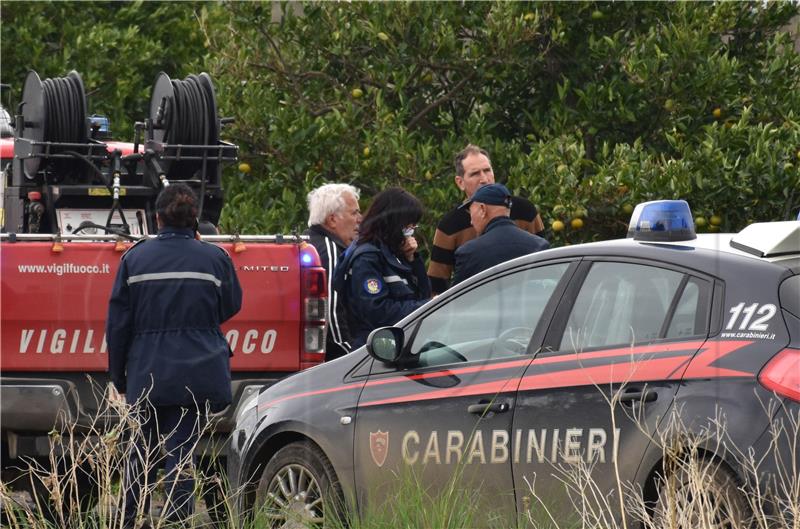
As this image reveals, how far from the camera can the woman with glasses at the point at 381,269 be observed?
7402 mm

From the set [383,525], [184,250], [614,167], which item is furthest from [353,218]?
[383,525]

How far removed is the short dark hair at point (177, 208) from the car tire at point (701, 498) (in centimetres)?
287

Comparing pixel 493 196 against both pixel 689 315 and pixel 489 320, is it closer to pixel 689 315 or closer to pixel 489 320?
pixel 489 320

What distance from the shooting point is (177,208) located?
6.89 m

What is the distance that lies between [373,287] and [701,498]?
9.58 feet

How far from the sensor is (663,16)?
472 inches

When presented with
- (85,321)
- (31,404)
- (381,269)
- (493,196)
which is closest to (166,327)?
(85,321)

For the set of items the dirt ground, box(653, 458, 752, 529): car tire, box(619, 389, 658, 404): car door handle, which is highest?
box(619, 389, 658, 404): car door handle

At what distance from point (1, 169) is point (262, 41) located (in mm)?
3251

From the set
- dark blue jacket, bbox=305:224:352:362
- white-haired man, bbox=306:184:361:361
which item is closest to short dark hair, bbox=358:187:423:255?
dark blue jacket, bbox=305:224:352:362

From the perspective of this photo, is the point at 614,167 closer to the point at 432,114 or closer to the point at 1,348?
the point at 432,114

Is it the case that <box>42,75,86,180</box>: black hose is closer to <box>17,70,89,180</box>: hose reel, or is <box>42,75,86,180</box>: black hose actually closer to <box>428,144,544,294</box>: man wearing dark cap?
<box>17,70,89,180</box>: hose reel

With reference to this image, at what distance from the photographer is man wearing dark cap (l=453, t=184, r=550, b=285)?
7543mm

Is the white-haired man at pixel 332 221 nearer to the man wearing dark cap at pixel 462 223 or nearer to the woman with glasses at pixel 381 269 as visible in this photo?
the man wearing dark cap at pixel 462 223
